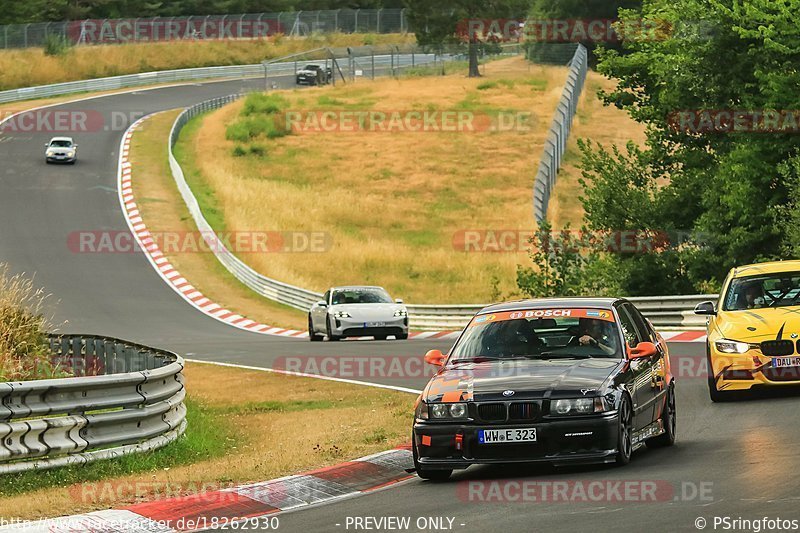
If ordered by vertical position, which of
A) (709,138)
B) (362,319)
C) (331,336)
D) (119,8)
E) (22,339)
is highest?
(119,8)

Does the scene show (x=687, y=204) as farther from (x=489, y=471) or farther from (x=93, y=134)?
(x=93, y=134)

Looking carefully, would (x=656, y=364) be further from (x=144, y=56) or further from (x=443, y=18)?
(x=144, y=56)

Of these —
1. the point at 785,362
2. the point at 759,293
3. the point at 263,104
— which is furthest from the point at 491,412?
the point at 263,104

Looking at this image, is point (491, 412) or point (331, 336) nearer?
point (491, 412)

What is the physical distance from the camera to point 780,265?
16.2 meters

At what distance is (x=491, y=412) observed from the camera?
34.1 feet

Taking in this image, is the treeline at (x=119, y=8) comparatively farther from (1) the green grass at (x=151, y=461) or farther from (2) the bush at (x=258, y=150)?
(1) the green grass at (x=151, y=461)

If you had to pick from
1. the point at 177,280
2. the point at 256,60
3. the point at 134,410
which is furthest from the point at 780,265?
the point at 256,60

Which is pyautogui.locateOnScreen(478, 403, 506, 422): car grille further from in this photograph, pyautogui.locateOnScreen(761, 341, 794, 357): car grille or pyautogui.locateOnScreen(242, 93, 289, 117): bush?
pyautogui.locateOnScreen(242, 93, 289, 117): bush

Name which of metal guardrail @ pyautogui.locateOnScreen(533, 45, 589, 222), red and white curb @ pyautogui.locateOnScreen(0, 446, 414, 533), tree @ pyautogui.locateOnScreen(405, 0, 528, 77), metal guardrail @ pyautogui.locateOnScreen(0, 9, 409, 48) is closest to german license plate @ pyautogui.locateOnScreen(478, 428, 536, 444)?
red and white curb @ pyautogui.locateOnScreen(0, 446, 414, 533)

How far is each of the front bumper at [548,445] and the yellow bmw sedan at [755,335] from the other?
5.26m

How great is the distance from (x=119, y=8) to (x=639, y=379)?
103 m

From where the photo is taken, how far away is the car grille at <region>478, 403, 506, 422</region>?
10.4 metres

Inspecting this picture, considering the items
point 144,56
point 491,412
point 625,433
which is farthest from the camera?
point 144,56
